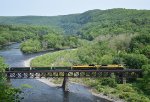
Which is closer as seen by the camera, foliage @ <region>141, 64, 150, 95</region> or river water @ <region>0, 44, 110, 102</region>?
river water @ <region>0, 44, 110, 102</region>

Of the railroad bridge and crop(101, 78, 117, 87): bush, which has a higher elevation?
the railroad bridge

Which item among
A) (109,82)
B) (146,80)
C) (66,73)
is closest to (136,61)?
(109,82)

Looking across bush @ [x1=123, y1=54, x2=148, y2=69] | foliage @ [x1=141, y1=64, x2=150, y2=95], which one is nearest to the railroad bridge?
foliage @ [x1=141, y1=64, x2=150, y2=95]

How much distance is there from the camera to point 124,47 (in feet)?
477

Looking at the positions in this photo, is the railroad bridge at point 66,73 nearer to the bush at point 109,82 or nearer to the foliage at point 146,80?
the bush at point 109,82

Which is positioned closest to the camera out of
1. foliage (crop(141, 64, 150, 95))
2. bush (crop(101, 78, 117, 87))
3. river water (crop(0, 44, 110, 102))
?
river water (crop(0, 44, 110, 102))

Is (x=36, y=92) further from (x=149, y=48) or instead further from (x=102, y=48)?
(x=102, y=48)

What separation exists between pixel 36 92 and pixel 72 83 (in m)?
18.7

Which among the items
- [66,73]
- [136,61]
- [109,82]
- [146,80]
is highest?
[136,61]

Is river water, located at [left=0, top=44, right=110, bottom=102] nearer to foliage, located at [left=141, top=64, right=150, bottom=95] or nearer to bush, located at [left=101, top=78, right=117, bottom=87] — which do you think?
bush, located at [left=101, top=78, right=117, bottom=87]

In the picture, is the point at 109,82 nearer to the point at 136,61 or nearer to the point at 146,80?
the point at 136,61

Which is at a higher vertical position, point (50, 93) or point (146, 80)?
point (146, 80)

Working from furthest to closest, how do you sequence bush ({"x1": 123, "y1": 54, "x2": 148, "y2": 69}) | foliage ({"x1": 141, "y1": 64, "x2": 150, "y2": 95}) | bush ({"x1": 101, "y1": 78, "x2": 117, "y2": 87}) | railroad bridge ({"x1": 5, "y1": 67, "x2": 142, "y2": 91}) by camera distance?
1. bush ({"x1": 123, "y1": 54, "x2": 148, "y2": 69})
2. bush ({"x1": 101, "y1": 78, "x2": 117, "y2": 87})
3. railroad bridge ({"x1": 5, "y1": 67, "x2": 142, "y2": 91})
4. foliage ({"x1": 141, "y1": 64, "x2": 150, "y2": 95})

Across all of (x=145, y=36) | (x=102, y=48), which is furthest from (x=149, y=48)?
(x=102, y=48)
